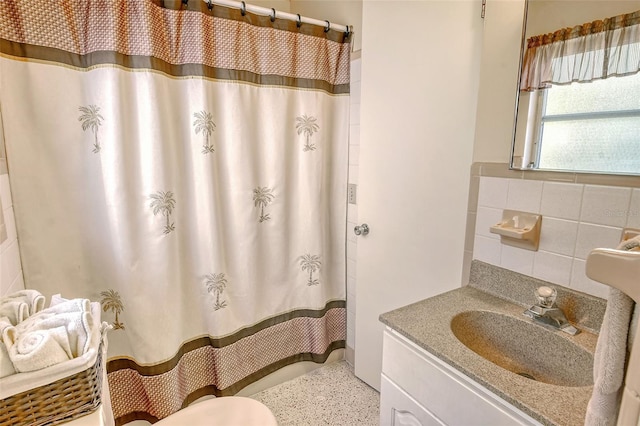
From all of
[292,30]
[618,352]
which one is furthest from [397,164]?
[618,352]

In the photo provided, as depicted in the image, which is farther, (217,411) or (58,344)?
(217,411)

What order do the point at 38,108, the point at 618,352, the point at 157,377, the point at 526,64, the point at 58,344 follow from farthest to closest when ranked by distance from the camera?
the point at 157,377 → the point at 38,108 → the point at 526,64 → the point at 58,344 → the point at 618,352

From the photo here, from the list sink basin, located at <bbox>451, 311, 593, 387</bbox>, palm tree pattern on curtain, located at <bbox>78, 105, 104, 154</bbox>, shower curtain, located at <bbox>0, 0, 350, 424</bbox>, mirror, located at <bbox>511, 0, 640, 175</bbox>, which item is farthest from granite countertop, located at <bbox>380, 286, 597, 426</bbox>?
palm tree pattern on curtain, located at <bbox>78, 105, 104, 154</bbox>

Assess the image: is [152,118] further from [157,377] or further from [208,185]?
[157,377]

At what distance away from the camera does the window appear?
2.91ft

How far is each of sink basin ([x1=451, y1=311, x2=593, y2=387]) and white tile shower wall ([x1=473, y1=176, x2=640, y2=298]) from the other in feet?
0.60

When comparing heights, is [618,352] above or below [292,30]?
below

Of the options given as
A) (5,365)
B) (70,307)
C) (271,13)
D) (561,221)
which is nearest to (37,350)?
(5,365)

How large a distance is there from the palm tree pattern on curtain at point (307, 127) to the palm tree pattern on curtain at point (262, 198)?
30 centimetres

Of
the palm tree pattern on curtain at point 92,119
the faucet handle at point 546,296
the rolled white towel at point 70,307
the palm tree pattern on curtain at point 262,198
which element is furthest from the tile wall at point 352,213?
the rolled white towel at point 70,307

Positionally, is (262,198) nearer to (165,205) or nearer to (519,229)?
(165,205)

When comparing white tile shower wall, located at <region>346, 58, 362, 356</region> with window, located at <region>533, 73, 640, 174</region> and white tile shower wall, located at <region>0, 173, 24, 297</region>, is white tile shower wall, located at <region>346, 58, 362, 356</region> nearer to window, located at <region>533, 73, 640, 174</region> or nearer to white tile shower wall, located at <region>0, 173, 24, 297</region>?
window, located at <region>533, 73, 640, 174</region>

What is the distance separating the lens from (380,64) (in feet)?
5.03

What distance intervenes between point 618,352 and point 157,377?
1633 mm
